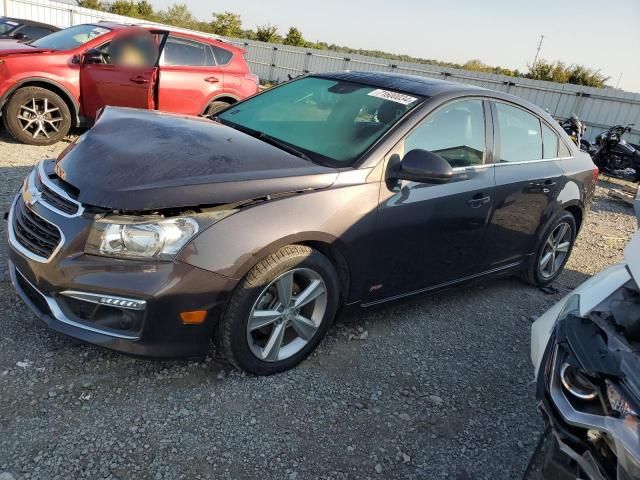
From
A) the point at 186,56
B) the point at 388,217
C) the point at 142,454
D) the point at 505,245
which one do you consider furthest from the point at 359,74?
the point at 186,56

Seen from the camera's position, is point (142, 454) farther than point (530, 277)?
No

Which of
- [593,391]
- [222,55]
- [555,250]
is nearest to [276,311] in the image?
[593,391]

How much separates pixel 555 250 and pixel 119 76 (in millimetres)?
5683

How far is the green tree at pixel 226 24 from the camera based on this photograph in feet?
118

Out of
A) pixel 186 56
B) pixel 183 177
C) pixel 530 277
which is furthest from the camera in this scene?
pixel 186 56

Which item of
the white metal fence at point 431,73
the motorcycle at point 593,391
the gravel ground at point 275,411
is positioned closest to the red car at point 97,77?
the gravel ground at point 275,411

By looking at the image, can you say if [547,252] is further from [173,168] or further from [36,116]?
[36,116]

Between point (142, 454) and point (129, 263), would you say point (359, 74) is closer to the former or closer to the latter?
point (129, 263)

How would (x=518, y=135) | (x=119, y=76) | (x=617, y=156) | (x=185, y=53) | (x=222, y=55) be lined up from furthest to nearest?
(x=617, y=156) → (x=222, y=55) → (x=185, y=53) → (x=119, y=76) → (x=518, y=135)

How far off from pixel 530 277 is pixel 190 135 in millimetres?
3281

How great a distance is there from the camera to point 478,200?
3.48 meters

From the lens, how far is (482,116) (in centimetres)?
364

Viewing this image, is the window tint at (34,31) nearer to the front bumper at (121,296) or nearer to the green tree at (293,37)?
the front bumper at (121,296)

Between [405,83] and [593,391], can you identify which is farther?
[405,83]
